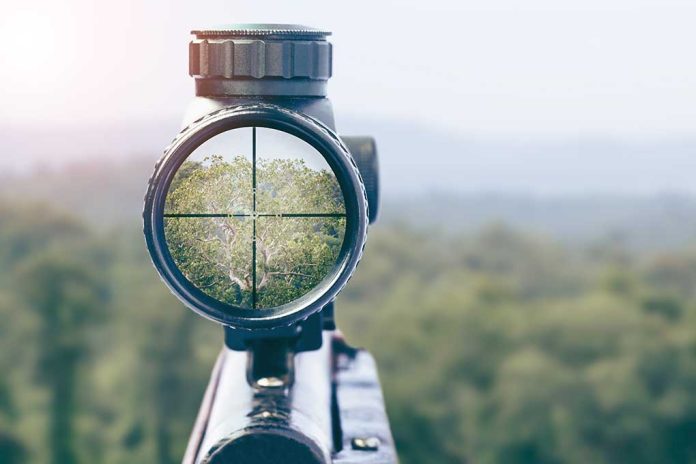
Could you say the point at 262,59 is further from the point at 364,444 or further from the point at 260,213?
the point at 364,444

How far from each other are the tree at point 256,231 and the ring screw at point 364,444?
21 cm

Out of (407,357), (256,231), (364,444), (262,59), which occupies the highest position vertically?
(262,59)

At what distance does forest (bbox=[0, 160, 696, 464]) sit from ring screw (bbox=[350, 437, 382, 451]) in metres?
6.67

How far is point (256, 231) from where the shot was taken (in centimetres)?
90

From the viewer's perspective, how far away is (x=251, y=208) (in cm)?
90

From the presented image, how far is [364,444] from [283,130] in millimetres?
336

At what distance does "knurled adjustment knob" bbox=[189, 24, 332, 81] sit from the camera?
935mm

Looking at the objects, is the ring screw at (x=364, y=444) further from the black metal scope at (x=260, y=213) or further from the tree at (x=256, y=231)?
the tree at (x=256, y=231)

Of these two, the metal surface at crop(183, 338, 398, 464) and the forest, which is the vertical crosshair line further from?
the forest

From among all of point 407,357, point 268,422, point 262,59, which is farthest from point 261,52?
point 407,357

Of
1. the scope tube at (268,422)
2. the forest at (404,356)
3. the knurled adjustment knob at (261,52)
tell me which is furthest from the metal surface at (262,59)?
the forest at (404,356)

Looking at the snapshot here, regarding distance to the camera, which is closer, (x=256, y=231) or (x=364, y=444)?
(x=256, y=231)

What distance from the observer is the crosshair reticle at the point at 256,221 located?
0.89 m

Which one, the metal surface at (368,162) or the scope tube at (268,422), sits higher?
the metal surface at (368,162)
